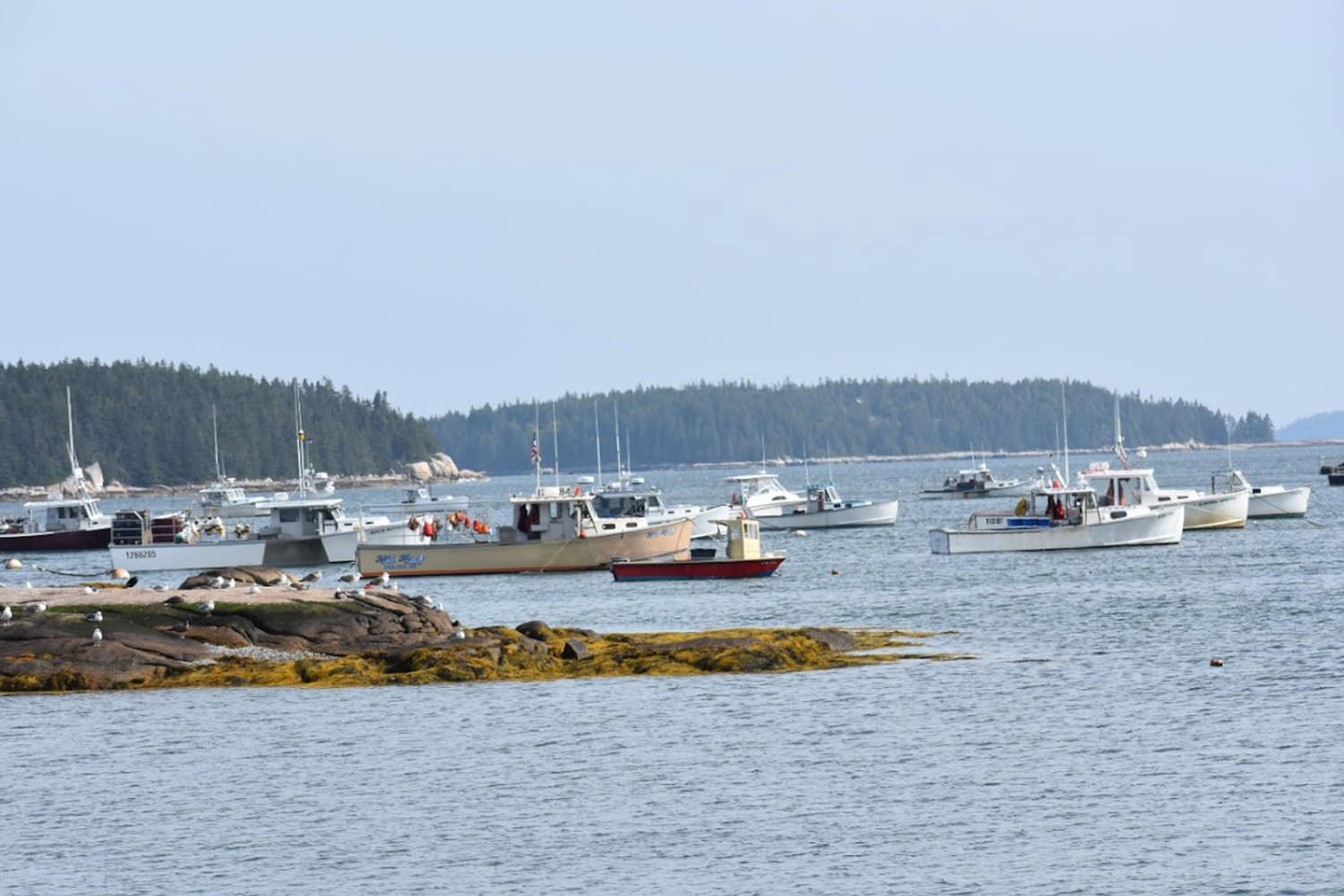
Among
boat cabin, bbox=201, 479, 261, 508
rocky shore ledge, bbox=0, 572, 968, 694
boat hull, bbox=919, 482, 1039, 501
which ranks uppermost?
boat cabin, bbox=201, 479, 261, 508

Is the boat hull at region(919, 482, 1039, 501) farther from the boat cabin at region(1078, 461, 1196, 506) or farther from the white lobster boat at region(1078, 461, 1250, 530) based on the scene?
the boat cabin at region(1078, 461, 1196, 506)

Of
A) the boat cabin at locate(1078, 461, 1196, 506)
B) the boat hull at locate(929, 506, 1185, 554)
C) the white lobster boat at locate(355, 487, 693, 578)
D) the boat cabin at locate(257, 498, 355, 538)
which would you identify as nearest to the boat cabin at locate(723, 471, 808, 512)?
the boat cabin at locate(1078, 461, 1196, 506)

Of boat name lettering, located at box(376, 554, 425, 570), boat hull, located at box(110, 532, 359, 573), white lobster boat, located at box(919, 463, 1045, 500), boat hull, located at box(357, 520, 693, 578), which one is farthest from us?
white lobster boat, located at box(919, 463, 1045, 500)

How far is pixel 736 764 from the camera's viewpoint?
30.4 meters

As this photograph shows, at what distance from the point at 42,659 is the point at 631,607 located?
20.6m

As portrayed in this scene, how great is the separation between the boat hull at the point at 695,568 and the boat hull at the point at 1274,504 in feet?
125

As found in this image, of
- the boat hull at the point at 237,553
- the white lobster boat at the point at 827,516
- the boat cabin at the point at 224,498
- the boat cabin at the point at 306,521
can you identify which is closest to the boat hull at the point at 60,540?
the boat hull at the point at 237,553

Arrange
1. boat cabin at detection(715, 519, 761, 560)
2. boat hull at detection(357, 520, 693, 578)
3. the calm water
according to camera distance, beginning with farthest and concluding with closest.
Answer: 1. boat hull at detection(357, 520, 693, 578)
2. boat cabin at detection(715, 519, 761, 560)
3. the calm water

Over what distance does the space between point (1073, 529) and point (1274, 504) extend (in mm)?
25146

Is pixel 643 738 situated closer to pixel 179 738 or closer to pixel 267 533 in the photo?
pixel 179 738

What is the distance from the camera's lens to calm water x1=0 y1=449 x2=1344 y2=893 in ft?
78.0

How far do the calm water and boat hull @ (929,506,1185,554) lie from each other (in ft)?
86.9

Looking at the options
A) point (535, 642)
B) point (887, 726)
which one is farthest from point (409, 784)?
point (535, 642)

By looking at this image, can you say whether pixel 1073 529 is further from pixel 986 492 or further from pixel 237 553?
pixel 986 492
